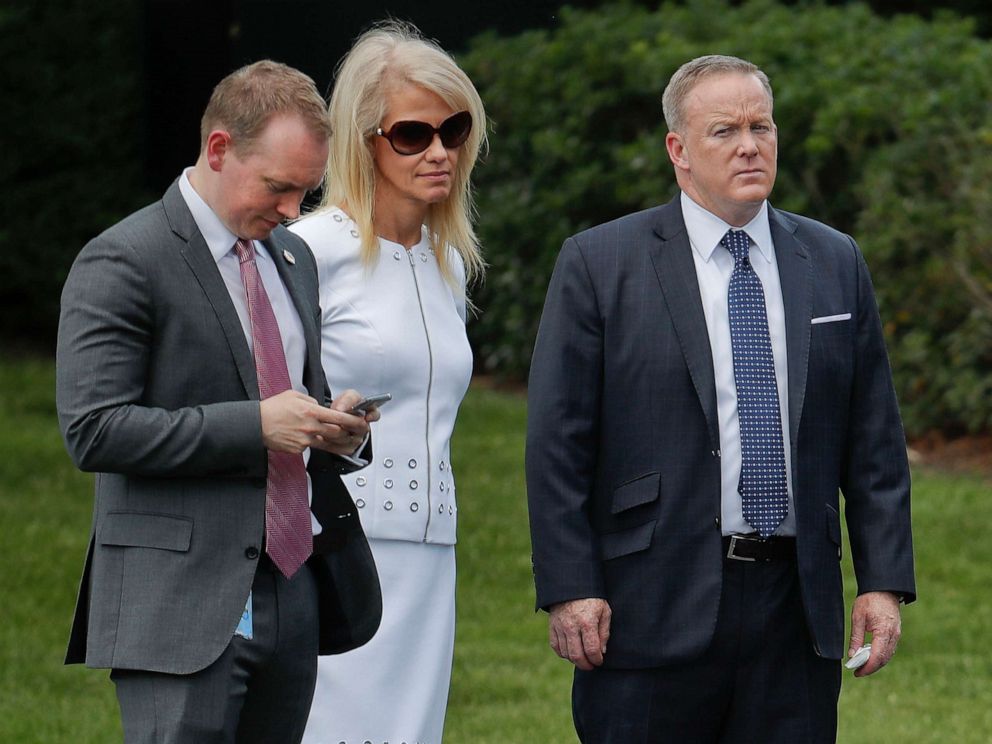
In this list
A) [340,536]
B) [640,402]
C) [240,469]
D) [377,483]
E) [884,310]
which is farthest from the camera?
[884,310]

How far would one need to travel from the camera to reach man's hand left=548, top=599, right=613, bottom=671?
3949mm

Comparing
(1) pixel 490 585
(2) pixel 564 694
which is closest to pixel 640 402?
(2) pixel 564 694

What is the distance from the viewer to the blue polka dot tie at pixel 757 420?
3951 mm

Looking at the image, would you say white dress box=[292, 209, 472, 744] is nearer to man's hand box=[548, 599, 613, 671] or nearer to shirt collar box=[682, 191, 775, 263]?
man's hand box=[548, 599, 613, 671]

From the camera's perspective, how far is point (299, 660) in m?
3.58

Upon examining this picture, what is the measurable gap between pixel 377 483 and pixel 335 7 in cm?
1053

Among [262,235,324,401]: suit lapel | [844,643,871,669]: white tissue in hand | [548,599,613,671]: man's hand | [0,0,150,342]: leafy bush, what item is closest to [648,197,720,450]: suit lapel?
[548,599,613,671]: man's hand

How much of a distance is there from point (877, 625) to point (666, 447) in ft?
2.12

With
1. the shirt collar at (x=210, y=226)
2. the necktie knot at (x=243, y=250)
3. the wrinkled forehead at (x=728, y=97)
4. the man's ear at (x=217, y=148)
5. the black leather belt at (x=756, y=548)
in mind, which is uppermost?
the wrinkled forehead at (x=728, y=97)

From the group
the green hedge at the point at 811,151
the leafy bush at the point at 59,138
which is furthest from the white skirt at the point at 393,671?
the leafy bush at the point at 59,138

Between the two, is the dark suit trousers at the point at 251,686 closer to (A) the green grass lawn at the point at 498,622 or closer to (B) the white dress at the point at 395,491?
(B) the white dress at the point at 395,491

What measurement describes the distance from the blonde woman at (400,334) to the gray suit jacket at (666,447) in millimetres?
433

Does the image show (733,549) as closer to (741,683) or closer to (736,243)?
(741,683)

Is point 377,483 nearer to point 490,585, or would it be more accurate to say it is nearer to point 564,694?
point 564,694
